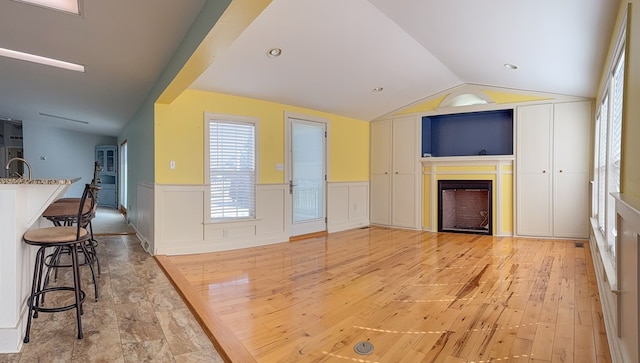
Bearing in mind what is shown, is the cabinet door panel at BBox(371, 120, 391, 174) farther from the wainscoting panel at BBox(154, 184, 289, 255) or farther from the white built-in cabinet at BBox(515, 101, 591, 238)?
the wainscoting panel at BBox(154, 184, 289, 255)

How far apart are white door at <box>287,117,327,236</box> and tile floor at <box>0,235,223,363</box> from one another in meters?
2.73

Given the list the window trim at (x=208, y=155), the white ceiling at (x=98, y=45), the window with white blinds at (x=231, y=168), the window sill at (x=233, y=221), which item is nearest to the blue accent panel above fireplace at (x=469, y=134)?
the window trim at (x=208, y=155)

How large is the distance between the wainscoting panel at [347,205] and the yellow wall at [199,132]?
352 millimetres

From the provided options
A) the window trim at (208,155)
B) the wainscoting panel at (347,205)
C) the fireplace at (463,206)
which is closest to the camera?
the window trim at (208,155)

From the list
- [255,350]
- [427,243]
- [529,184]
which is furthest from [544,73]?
[255,350]

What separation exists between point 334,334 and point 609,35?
328cm

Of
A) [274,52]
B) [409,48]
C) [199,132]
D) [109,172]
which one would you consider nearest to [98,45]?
[199,132]

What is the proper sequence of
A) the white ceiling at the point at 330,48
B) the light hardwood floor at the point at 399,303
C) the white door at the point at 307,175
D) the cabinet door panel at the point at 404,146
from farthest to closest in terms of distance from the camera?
the cabinet door panel at the point at 404,146 → the white door at the point at 307,175 → the white ceiling at the point at 330,48 → the light hardwood floor at the point at 399,303

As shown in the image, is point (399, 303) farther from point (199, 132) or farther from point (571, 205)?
point (571, 205)

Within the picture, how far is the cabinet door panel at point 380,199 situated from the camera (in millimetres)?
6848

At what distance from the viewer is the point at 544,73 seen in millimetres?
4164

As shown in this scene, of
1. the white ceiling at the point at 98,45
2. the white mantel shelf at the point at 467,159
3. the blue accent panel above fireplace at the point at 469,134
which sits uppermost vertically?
the white ceiling at the point at 98,45

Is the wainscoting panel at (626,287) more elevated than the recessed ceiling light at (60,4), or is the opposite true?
the recessed ceiling light at (60,4)

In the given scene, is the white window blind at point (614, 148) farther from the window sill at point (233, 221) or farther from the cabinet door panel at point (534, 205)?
the window sill at point (233, 221)
